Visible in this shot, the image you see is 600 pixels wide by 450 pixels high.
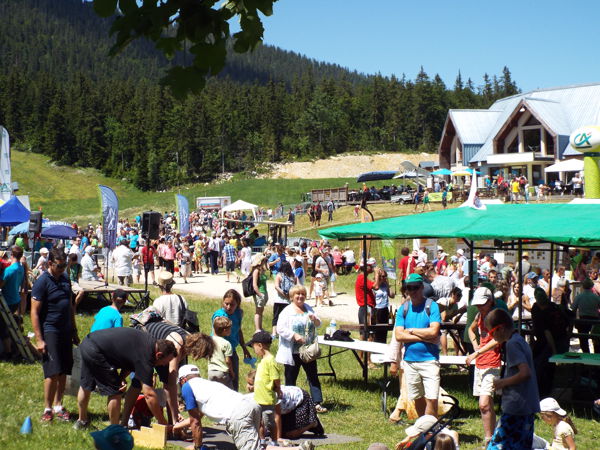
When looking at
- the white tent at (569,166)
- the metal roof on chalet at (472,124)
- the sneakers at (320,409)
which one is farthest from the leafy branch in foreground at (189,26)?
the metal roof on chalet at (472,124)

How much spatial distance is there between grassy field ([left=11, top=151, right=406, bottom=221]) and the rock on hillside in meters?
6.81

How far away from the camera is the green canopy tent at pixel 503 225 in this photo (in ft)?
28.2

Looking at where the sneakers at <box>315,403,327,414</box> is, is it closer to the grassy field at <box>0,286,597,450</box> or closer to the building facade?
the grassy field at <box>0,286,597,450</box>

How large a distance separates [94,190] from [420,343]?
97.6 m

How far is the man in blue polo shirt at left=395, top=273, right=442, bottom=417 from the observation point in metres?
7.45

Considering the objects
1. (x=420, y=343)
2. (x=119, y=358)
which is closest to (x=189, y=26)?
(x=119, y=358)

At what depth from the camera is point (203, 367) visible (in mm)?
11117

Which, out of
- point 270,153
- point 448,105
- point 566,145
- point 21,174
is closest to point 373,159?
point 270,153

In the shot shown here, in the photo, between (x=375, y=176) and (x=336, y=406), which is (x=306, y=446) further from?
(x=375, y=176)

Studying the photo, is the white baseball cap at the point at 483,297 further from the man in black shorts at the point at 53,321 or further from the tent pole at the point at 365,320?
the man in black shorts at the point at 53,321

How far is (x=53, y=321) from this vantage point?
23.9ft

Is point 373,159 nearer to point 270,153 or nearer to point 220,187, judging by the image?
point 270,153

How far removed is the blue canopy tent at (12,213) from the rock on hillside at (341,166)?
79133mm


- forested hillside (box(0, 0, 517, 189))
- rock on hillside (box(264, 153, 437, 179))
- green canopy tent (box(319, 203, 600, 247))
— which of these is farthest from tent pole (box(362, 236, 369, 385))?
forested hillside (box(0, 0, 517, 189))
